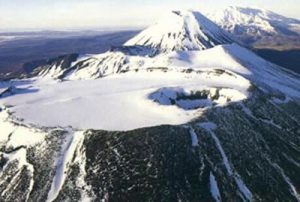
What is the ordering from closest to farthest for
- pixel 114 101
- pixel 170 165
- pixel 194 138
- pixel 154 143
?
pixel 170 165
pixel 154 143
pixel 194 138
pixel 114 101

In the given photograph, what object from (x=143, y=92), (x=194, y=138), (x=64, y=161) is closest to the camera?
(x=64, y=161)

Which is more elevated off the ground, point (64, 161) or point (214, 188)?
point (64, 161)

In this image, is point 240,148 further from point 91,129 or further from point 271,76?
point 271,76

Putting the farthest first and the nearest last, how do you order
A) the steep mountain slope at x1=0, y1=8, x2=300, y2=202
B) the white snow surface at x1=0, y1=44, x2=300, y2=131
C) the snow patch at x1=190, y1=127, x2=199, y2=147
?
the white snow surface at x1=0, y1=44, x2=300, y2=131, the snow patch at x1=190, y1=127, x2=199, y2=147, the steep mountain slope at x1=0, y1=8, x2=300, y2=202

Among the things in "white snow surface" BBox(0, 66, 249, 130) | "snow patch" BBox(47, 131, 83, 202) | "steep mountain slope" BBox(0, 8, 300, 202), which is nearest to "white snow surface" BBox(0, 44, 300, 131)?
"white snow surface" BBox(0, 66, 249, 130)

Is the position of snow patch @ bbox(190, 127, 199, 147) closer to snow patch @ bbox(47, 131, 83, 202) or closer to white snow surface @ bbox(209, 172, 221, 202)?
white snow surface @ bbox(209, 172, 221, 202)

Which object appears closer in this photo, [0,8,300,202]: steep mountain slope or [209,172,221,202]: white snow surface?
[209,172,221,202]: white snow surface

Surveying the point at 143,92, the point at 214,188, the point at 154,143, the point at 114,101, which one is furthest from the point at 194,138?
the point at 143,92

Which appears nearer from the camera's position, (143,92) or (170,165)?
(170,165)

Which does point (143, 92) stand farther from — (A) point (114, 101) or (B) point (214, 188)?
(B) point (214, 188)
